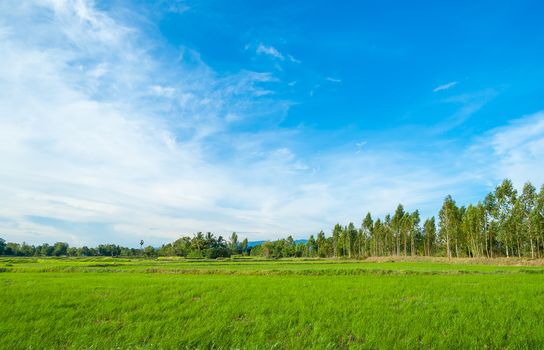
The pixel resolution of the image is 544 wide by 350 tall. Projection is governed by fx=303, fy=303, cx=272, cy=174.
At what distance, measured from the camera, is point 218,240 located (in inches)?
3511

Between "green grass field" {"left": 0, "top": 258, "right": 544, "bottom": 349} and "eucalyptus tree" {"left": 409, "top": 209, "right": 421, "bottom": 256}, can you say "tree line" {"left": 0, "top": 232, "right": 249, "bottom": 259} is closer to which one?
"eucalyptus tree" {"left": 409, "top": 209, "right": 421, "bottom": 256}

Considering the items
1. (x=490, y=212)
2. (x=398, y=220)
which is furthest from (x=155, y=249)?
(x=490, y=212)

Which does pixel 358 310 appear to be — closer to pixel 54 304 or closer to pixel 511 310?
pixel 511 310

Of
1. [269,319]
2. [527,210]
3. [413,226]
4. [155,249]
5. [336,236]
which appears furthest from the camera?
[155,249]

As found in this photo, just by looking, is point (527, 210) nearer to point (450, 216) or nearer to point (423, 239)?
point (450, 216)

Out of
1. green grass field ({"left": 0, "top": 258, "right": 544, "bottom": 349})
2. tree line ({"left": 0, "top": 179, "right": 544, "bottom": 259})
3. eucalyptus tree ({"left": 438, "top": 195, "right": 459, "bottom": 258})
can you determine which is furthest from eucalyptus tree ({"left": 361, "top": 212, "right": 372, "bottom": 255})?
green grass field ({"left": 0, "top": 258, "right": 544, "bottom": 349})

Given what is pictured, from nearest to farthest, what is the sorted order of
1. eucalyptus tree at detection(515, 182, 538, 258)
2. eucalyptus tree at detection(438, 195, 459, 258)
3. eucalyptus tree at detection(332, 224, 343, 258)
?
1. eucalyptus tree at detection(515, 182, 538, 258)
2. eucalyptus tree at detection(438, 195, 459, 258)
3. eucalyptus tree at detection(332, 224, 343, 258)

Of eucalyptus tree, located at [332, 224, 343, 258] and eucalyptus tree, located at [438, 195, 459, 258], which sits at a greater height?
eucalyptus tree, located at [438, 195, 459, 258]

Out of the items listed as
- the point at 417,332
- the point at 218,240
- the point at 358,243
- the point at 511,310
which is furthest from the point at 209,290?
the point at 358,243

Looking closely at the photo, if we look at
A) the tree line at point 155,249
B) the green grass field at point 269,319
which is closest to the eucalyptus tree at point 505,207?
the green grass field at point 269,319

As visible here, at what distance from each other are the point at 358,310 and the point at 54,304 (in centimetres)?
1049

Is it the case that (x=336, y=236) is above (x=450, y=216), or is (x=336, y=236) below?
below

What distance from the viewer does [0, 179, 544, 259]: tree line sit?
160ft

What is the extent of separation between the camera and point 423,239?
8162 centimetres
